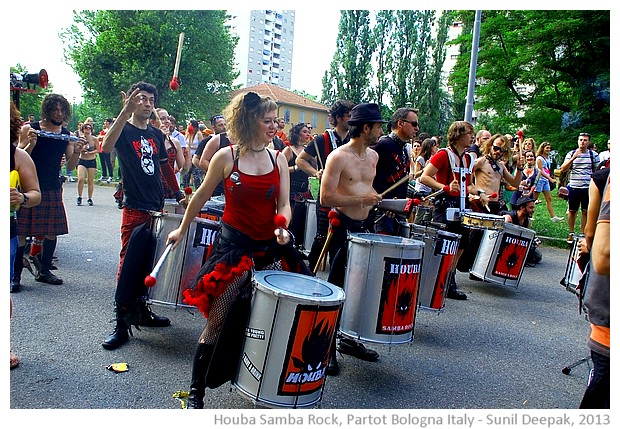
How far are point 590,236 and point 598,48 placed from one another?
1761cm

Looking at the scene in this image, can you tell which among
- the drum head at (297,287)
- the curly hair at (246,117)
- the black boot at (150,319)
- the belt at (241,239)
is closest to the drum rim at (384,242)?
the drum head at (297,287)

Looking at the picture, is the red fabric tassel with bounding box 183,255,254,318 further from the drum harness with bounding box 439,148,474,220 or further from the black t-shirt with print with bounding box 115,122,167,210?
the drum harness with bounding box 439,148,474,220

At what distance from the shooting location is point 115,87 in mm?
33250

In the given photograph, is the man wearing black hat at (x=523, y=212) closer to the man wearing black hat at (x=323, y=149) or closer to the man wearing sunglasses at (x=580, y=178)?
the man wearing sunglasses at (x=580, y=178)

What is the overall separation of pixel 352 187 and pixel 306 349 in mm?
1649

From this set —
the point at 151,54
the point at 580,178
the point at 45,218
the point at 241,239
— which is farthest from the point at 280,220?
the point at 151,54

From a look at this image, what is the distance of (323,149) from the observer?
5.84 meters

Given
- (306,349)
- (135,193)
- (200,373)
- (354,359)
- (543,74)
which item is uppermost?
(543,74)

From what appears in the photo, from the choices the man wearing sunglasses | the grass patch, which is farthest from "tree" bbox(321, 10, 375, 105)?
the man wearing sunglasses

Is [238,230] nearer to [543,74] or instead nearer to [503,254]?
[503,254]

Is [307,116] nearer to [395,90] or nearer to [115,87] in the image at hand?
[395,90]

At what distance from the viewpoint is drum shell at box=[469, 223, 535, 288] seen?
648 cm

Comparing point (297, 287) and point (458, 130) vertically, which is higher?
point (458, 130)

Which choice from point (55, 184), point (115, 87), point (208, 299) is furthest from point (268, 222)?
point (115, 87)
